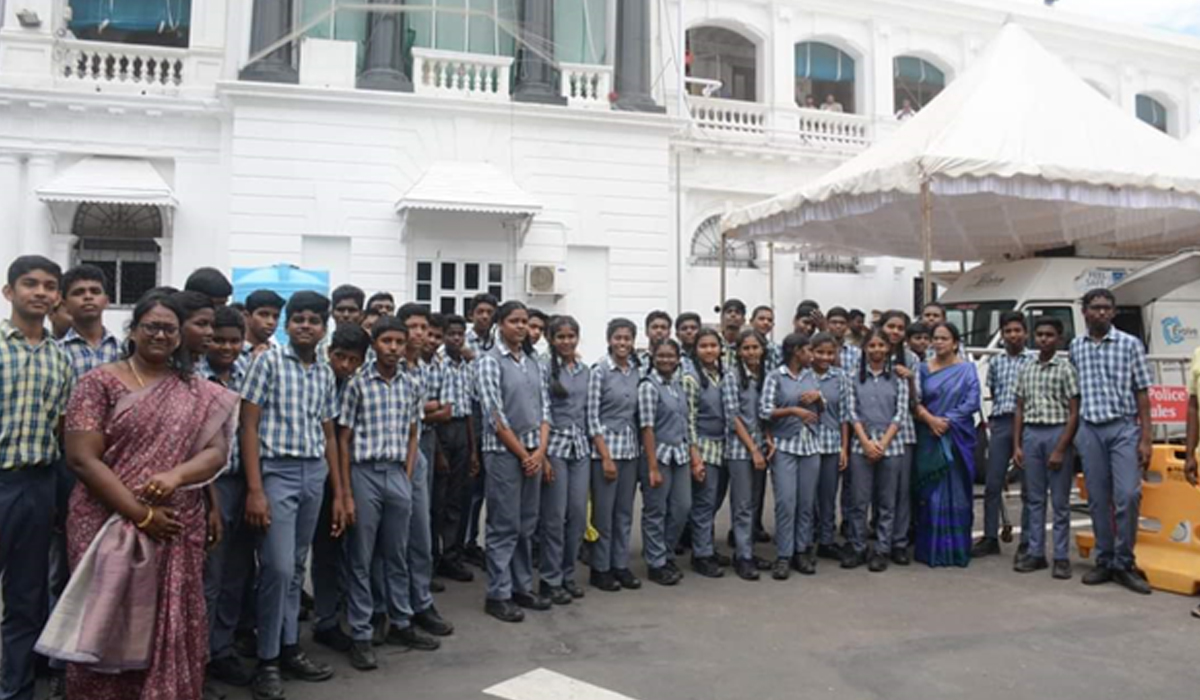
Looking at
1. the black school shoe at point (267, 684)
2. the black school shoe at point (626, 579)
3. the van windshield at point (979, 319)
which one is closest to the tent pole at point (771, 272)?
the van windshield at point (979, 319)

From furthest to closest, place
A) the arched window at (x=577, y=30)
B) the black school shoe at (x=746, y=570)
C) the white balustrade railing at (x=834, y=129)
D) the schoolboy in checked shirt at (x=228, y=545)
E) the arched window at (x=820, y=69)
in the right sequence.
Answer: the arched window at (x=820, y=69) < the white balustrade railing at (x=834, y=129) < the arched window at (x=577, y=30) < the black school shoe at (x=746, y=570) < the schoolboy in checked shirt at (x=228, y=545)

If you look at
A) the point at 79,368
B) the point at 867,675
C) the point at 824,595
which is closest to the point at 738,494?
the point at 824,595

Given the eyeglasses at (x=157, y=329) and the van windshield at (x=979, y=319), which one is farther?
the van windshield at (x=979, y=319)

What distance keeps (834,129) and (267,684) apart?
16.5m

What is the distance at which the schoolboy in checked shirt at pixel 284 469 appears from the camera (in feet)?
12.1

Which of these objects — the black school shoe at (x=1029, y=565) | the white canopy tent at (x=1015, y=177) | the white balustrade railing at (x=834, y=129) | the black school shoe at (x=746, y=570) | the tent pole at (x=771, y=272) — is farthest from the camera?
the white balustrade railing at (x=834, y=129)

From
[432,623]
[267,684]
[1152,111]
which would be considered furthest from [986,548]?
[1152,111]

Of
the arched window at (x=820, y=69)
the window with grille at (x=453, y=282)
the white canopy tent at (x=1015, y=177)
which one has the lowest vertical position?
the window with grille at (x=453, y=282)

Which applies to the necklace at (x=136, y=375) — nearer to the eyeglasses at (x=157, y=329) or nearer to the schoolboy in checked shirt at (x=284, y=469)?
the eyeglasses at (x=157, y=329)

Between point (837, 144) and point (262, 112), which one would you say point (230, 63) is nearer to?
point (262, 112)

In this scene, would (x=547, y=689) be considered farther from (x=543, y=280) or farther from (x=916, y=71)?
(x=916, y=71)

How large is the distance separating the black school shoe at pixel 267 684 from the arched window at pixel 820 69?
1695 cm

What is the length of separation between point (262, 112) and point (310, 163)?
1035mm

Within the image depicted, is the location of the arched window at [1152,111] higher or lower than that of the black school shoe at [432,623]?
higher
